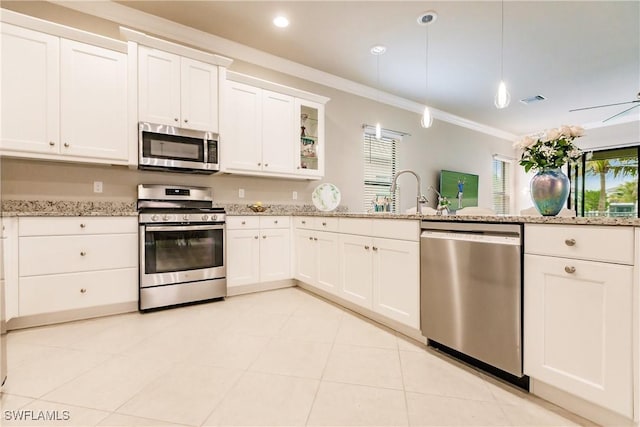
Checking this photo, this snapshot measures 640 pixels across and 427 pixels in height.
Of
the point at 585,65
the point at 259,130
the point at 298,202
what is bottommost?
the point at 298,202

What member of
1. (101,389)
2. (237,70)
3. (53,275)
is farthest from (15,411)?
(237,70)

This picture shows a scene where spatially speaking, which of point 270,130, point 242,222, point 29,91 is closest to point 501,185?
point 270,130

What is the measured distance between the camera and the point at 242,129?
10.3 feet

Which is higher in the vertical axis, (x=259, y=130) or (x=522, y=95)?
(x=522, y=95)

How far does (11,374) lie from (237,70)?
320 cm

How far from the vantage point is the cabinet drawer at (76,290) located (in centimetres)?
210

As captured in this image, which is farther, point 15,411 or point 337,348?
point 337,348

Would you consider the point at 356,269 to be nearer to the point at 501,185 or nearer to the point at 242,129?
the point at 242,129

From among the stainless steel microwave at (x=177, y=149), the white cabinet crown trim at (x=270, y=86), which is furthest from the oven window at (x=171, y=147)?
the white cabinet crown trim at (x=270, y=86)

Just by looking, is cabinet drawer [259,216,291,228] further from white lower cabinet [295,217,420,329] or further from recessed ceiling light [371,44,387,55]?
recessed ceiling light [371,44,387,55]

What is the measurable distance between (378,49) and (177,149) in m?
2.51

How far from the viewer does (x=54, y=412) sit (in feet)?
4.10

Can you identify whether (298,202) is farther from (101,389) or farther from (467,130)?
(467,130)

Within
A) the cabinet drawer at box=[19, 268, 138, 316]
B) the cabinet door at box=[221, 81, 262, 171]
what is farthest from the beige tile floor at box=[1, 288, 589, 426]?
the cabinet door at box=[221, 81, 262, 171]
